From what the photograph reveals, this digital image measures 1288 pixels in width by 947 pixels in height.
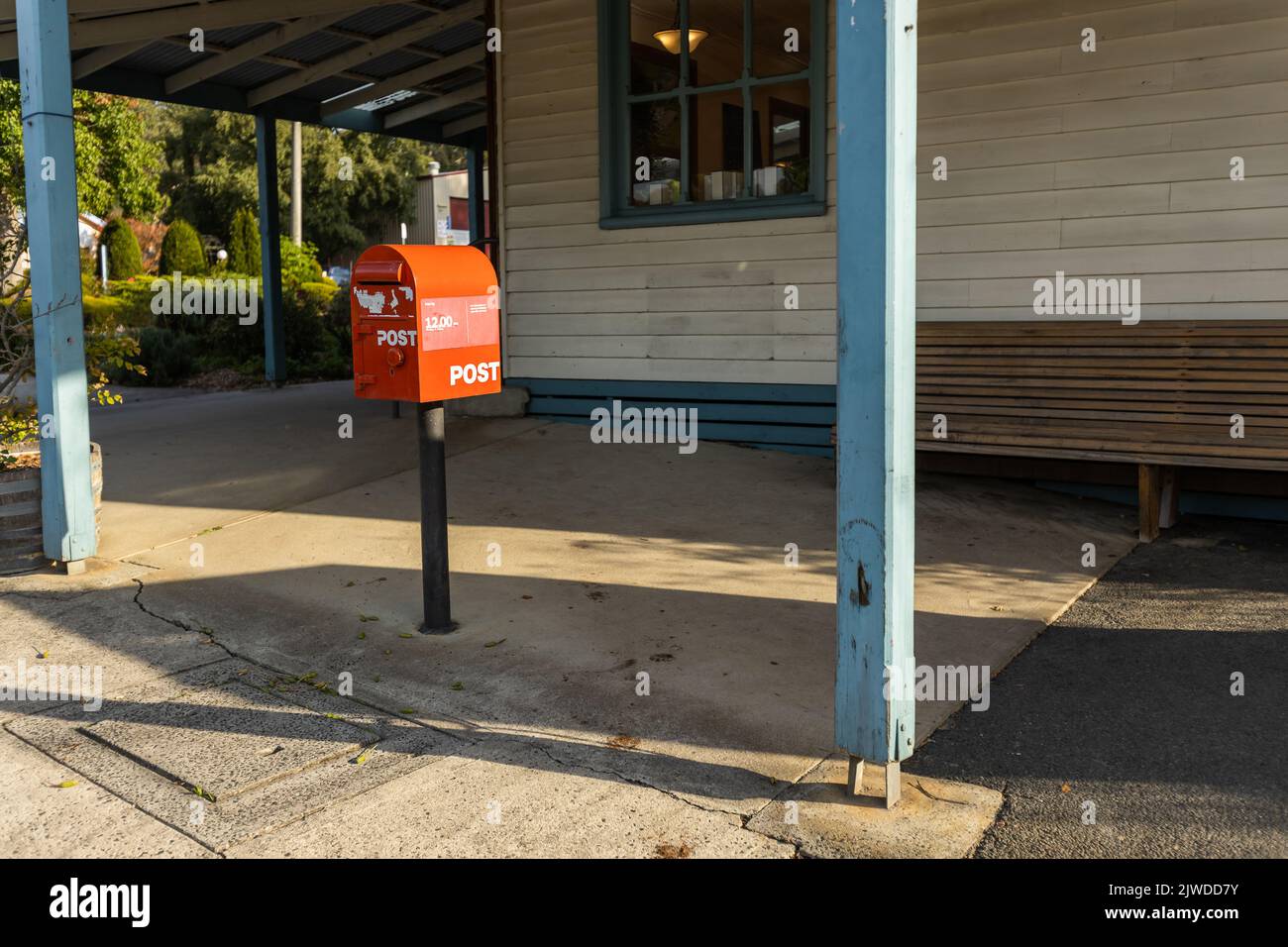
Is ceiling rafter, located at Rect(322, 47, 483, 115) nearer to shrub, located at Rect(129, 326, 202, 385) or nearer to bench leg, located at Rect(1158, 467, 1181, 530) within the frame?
shrub, located at Rect(129, 326, 202, 385)

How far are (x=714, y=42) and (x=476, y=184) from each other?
10.5 meters

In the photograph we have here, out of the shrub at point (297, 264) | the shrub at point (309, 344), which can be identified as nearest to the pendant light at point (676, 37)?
the shrub at point (309, 344)

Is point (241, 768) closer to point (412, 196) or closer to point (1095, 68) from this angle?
point (1095, 68)

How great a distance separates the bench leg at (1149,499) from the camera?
639 centimetres

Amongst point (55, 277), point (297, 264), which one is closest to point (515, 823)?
point (55, 277)

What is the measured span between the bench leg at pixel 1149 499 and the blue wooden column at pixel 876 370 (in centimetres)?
355

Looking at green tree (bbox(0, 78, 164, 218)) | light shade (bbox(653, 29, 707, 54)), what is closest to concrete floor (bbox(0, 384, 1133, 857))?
light shade (bbox(653, 29, 707, 54))

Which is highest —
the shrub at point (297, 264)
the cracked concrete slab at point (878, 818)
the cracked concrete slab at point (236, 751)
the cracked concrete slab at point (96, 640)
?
the shrub at point (297, 264)

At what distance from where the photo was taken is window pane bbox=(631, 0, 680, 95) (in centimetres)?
905

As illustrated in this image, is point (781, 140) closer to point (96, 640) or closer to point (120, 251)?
point (96, 640)

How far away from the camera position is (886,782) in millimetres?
3410

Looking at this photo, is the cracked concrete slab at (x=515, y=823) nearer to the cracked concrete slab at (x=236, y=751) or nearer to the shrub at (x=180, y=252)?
the cracked concrete slab at (x=236, y=751)

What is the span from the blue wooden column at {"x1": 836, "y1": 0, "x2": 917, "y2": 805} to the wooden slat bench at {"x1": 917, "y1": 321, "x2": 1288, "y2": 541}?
3.54m

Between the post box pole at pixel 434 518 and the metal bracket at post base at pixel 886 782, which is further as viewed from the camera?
the post box pole at pixel 434 518
